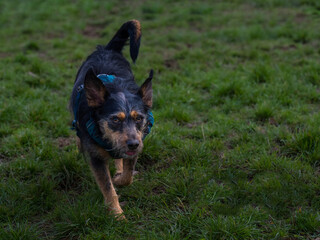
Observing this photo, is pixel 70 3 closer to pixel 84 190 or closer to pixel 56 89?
pixel 56 89

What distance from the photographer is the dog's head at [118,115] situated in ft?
11.0

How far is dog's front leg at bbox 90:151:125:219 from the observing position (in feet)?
12.0

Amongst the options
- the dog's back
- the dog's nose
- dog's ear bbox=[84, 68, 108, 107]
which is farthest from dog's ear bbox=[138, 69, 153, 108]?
the dog's nose

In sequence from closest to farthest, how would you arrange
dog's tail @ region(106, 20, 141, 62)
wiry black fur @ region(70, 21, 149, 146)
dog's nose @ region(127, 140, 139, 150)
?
dog's nose @ region(127, 140, 139, 150) → wiry black fur @ region(70, 21, 149, 146) → dog's tail @ region(106, 20, 141, 62)

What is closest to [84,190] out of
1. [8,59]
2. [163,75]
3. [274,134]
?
[274,134]

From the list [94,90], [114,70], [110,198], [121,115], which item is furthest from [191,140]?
[94,90]

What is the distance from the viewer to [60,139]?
17.2 ft

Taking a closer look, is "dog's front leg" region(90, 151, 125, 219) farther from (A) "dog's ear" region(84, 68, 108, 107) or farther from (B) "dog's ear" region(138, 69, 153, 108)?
(B) "dog's ear" region(138, 69, 153, 108)

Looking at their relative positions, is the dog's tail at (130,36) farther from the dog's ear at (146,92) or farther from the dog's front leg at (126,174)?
the dog's front leg at (126,174)

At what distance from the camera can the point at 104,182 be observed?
12.1 feet

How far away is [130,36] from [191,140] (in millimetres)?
1477

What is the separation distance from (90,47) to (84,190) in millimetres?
5386

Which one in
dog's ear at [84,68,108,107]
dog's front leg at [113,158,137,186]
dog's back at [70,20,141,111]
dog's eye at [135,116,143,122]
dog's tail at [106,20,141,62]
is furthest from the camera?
dog's tail at [106,20,141,62]

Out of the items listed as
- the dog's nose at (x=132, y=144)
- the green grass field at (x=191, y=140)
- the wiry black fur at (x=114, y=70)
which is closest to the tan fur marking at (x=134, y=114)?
the wiry black fur at (x=114, y=70)
